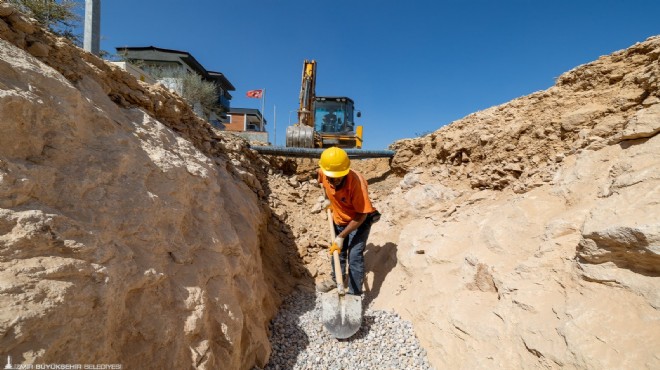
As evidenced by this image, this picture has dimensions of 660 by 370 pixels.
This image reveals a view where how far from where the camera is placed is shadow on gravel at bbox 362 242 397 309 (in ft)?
12.5

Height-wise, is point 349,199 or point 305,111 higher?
point 305,111

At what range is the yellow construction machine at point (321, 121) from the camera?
862 cm

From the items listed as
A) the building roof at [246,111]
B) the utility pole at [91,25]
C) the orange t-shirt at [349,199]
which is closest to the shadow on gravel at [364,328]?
the orange t-shirt at [349,199]

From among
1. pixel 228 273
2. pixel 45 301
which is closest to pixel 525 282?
pixel 228 273

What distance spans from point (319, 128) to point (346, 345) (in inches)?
350

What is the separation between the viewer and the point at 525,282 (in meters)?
2.38

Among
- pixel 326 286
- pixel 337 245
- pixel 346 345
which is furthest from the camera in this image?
pixel 326 286

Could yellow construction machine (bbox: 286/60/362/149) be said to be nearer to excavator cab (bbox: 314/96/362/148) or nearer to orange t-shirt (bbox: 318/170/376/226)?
excavator cab (bbox: 314/96/362/148)

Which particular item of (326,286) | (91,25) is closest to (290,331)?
(326,286)

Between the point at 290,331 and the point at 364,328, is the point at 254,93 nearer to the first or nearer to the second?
the point at 290,331

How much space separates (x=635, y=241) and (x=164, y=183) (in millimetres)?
3228

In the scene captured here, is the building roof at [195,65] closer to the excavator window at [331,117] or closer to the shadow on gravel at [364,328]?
the excavator window at [331,117]

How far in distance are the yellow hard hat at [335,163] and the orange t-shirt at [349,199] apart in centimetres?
18

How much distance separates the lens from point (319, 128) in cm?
1101
